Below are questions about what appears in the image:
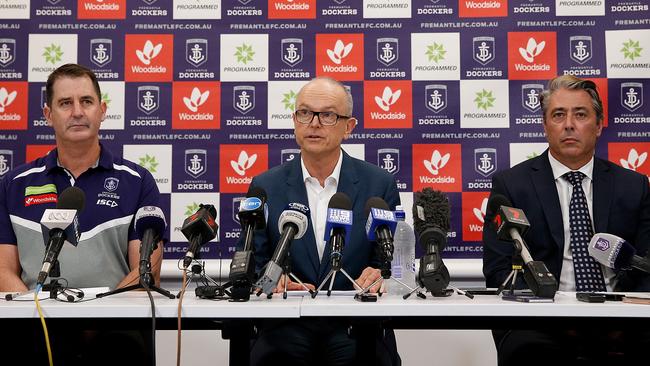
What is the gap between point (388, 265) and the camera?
2057mm

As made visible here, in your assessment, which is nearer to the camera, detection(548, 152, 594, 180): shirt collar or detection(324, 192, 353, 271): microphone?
detection(324, 192, 353, 271): microphone

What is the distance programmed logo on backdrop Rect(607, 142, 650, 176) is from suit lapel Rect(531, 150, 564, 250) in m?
0.97

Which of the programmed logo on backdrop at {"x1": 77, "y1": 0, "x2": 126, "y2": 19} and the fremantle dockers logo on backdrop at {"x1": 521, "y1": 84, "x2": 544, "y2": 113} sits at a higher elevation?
the programmed logo on backdrop at {"x1": 77, "y1": 0, "x2": 126, "y2": 19}

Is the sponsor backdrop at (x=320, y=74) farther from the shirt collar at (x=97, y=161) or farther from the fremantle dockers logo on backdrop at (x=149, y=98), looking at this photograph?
the shirt collar at (x=97, y=161)

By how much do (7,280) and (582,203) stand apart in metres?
2.72

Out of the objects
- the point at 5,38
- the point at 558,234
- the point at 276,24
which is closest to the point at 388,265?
the point at 558,234

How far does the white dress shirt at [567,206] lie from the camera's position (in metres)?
2.92

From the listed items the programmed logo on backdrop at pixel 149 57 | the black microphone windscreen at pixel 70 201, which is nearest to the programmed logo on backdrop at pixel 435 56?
the programmed logo on backdrop at pixel 149 57

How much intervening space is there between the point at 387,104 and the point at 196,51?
1301 millimetres

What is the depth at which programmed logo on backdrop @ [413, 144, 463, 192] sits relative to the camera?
3.91 meters

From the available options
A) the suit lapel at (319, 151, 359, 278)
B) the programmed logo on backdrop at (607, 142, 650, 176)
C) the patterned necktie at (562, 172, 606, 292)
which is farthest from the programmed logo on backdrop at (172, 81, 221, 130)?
the programmed logo on backdrop at (607, 142, 650, 176)

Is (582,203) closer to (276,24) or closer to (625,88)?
(625,88)

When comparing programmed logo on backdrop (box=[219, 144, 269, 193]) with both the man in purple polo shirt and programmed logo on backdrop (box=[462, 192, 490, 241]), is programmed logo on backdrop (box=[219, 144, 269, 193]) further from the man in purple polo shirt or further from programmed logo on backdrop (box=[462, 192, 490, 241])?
programmed logo on backdrop (box=[462, 192, 490, 241])

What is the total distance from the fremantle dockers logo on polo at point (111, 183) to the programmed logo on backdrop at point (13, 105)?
1.35 meters
